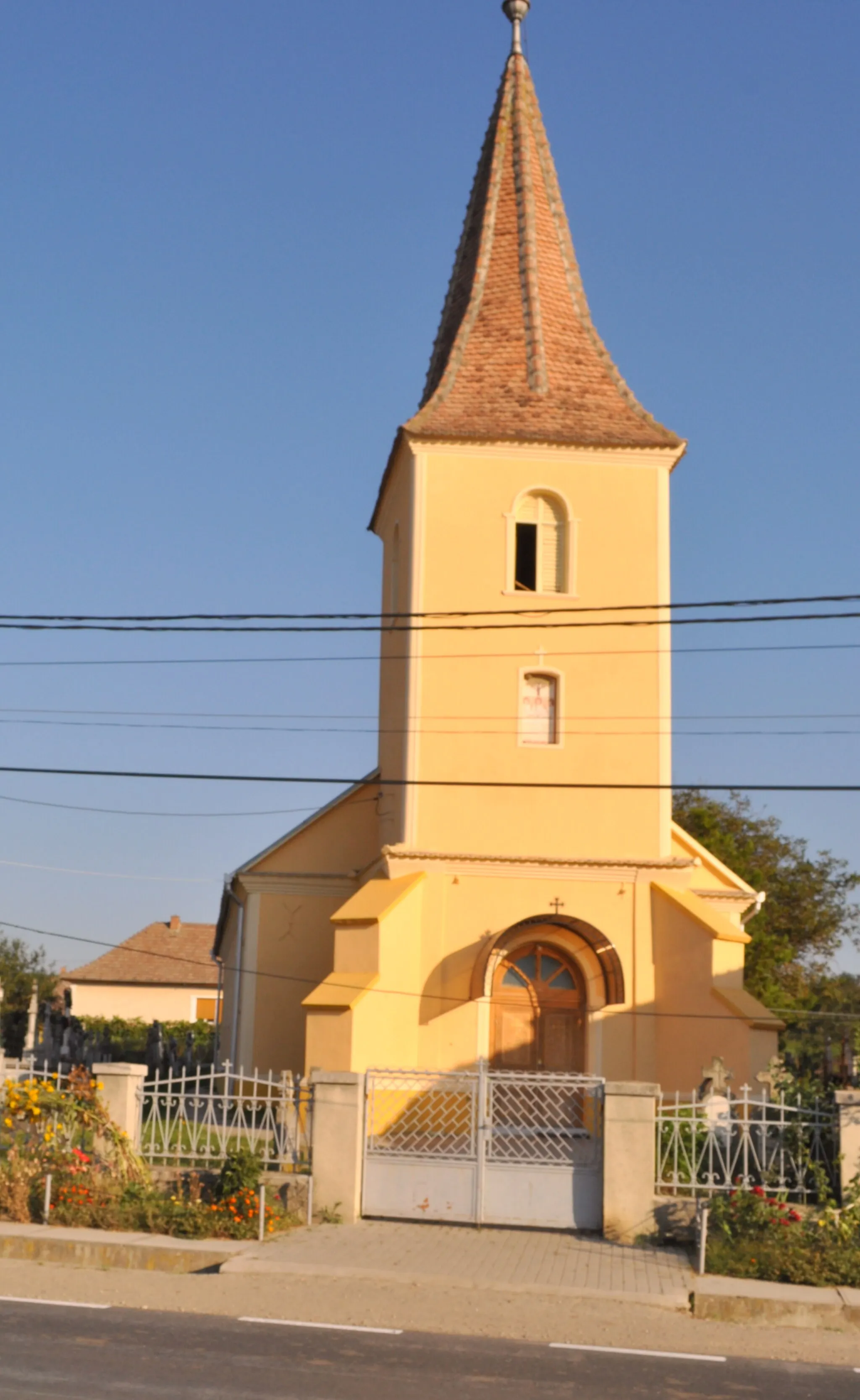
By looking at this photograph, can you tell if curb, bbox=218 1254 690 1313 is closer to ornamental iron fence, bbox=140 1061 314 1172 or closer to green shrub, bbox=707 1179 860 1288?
green shrub, bbox=707 1179 860 1288

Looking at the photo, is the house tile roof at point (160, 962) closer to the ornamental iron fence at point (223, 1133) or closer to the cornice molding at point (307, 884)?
the cornice molding at point (307, 884)

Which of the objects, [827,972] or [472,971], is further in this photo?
[827,972]

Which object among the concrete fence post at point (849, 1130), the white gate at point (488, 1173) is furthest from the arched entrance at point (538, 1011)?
the concrete fence post at point (849, 1130)

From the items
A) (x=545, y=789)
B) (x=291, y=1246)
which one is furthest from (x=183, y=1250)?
(x=545, y=789)

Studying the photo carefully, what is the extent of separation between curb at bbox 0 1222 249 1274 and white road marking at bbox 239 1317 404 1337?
6.46 feet

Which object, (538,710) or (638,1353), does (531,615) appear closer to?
(538,710)

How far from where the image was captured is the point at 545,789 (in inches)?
863

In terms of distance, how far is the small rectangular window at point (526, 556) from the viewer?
2306cm

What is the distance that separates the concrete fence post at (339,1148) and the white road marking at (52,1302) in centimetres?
370

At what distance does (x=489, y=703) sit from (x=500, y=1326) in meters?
12.3

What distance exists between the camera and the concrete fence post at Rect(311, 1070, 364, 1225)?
1454 centimetres

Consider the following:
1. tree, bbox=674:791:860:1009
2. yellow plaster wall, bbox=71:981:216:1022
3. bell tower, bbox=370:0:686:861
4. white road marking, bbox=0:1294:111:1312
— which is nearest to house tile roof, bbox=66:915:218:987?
yellow plaster wall, bbox=71:981:216:1022

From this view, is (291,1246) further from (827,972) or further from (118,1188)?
(827,972)

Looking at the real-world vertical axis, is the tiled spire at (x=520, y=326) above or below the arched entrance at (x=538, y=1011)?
above
